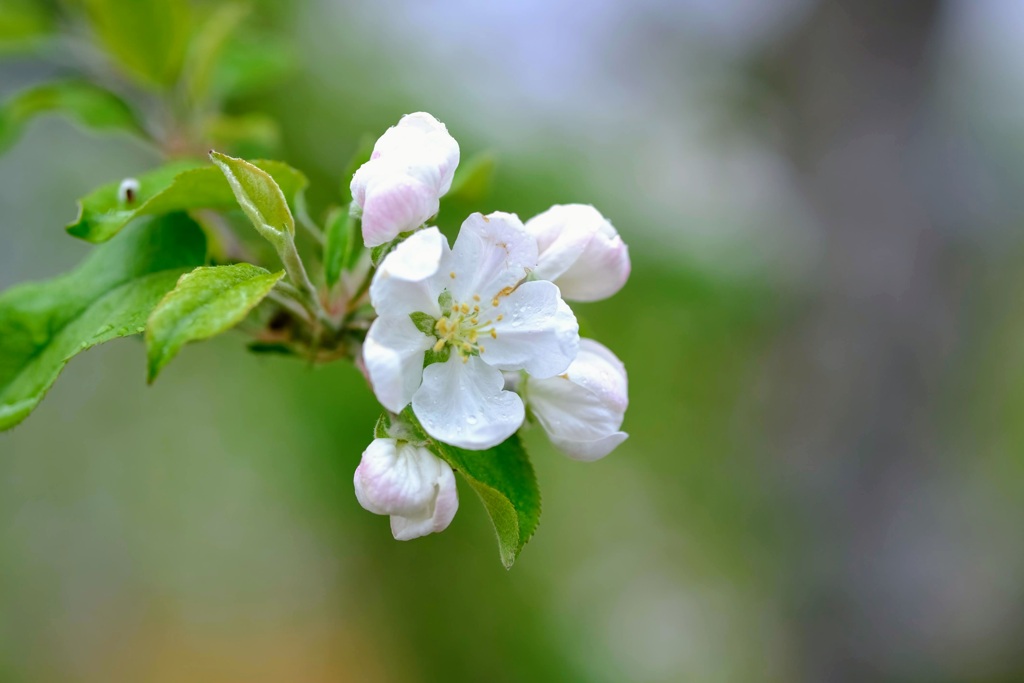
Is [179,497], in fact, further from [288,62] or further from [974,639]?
[974,639]

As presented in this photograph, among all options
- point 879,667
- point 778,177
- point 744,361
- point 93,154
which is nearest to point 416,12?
point 93,154

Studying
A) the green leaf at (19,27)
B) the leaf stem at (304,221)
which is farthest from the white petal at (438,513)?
the green leaf at (19,27)

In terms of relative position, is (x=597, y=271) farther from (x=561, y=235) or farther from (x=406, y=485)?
(x=406, y=485)

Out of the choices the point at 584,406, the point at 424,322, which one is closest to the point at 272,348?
the point at 424,322

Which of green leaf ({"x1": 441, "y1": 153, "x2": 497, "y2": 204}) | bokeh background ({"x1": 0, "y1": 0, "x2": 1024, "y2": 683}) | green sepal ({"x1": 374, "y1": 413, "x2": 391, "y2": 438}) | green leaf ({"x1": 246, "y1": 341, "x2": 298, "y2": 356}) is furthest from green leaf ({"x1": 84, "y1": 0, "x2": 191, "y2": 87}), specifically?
green sepal ({"x1": 374, "y1": 413, "x2": 391, "y2": 438})

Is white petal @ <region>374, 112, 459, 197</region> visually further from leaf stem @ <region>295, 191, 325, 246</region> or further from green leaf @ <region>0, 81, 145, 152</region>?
green leaf @ <region>0, 81, 145, 152</region>

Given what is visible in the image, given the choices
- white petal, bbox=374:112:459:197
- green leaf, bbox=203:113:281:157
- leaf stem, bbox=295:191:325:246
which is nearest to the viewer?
white petal, bbox=374:112:459:197
